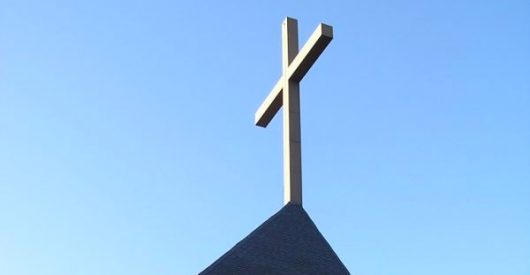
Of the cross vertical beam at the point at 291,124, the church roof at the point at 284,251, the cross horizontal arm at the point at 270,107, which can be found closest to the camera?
→ the church roof at the point at 284,251

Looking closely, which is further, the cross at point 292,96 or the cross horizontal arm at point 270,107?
the cross horizontal arm at point 270,107

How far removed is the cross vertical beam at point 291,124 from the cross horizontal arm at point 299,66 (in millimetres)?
132

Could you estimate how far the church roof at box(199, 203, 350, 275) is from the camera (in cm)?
808

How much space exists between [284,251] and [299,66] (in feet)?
7.56

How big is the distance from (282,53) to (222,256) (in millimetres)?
3078

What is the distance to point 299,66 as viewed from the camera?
9.73 meters

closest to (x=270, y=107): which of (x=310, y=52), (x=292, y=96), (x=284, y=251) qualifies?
(x=292, y=96)

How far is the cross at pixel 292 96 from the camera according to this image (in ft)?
30.3

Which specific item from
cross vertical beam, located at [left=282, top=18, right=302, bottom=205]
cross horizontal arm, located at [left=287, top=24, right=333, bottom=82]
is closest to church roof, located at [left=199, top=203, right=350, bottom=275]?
cross vertical beam, located at [left=282, top=18, right=302, bottom=205]

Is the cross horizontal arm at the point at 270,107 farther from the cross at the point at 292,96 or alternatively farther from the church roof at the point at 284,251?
the church roof at the point at 284,251

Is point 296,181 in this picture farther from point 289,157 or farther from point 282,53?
point 282,53

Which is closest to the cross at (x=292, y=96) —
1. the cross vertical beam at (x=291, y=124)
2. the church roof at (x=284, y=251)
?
the cross vertical beam at (x=291, y=124)

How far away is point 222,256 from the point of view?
8.15 m

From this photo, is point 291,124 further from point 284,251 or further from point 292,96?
point 284,251
